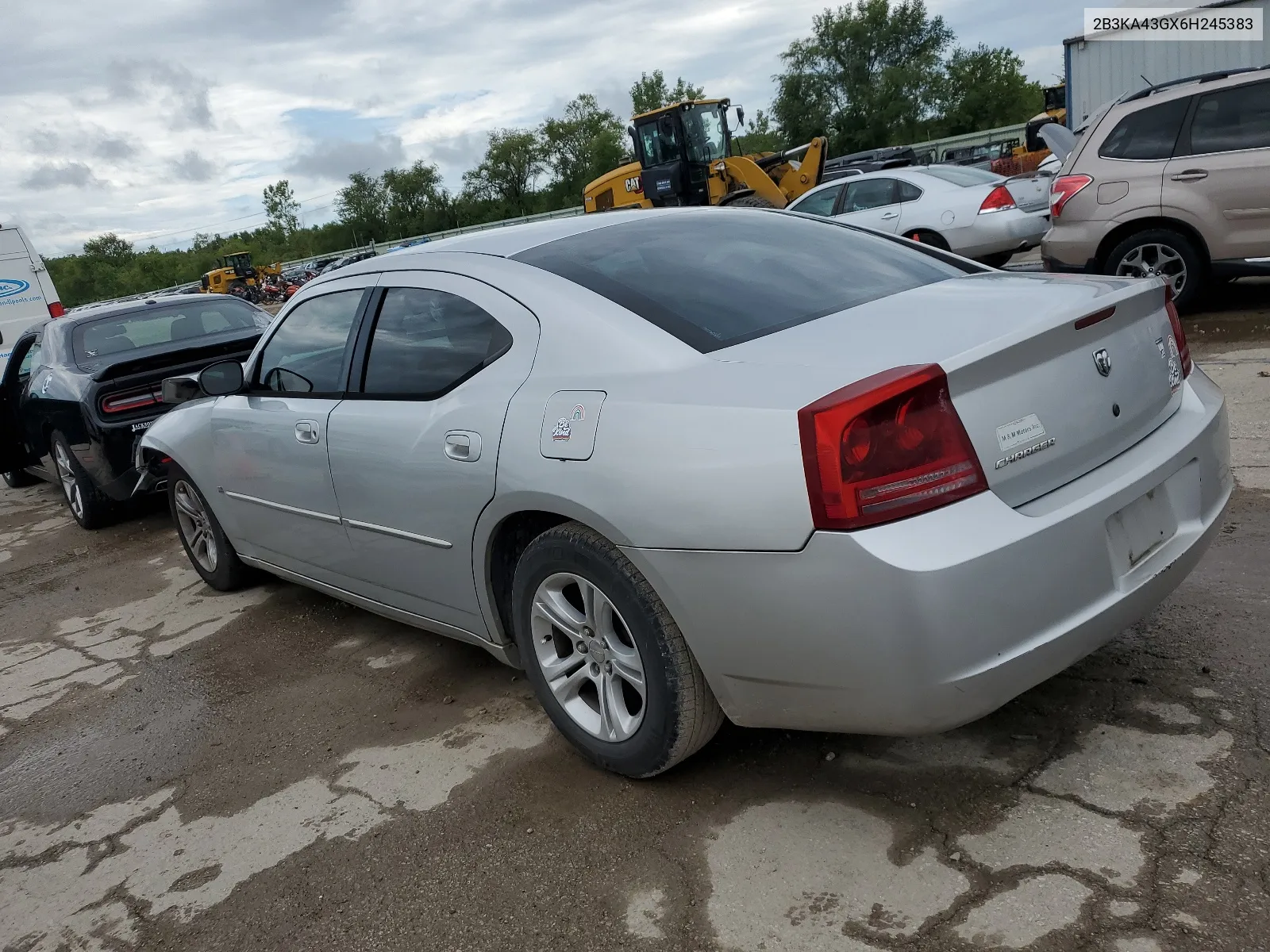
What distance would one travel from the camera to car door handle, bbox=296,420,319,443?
3.84m

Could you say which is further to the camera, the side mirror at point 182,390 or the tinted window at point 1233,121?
the tinted window at point 1233,121

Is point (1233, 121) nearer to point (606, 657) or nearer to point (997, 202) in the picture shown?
point (997, 202)

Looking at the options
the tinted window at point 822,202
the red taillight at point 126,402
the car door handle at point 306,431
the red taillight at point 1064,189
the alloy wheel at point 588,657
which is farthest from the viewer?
the tinted window at point 822,202

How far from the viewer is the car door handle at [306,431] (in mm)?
3842

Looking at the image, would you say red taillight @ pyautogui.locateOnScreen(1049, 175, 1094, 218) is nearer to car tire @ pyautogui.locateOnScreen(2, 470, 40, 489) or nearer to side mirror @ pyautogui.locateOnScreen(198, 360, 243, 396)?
side mirror @ pyautogui.locateOnScreen(198, 360, 243, 396)

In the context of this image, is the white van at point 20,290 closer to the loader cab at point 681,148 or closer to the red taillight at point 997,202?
the loader cab at point 681,148

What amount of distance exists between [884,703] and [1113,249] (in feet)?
22.3

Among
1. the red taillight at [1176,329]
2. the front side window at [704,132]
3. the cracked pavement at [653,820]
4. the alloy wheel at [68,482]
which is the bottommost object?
the cracked pavement at [653,820]

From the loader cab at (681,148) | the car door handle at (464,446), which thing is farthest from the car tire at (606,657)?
the loader cab at (681,148)

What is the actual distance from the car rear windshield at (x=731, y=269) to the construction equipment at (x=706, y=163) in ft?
45.0

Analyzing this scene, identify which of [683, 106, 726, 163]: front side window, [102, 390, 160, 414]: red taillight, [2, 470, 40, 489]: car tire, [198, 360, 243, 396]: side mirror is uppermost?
[683, 106, 726, 163]: front side window

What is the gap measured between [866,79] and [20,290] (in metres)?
64.1

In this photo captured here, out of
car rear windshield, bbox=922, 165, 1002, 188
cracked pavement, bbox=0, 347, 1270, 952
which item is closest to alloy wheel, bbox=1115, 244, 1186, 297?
car rear windshield, bbox=922, 165, 1002, 188

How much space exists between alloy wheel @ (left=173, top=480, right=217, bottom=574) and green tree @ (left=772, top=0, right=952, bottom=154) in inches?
2580
